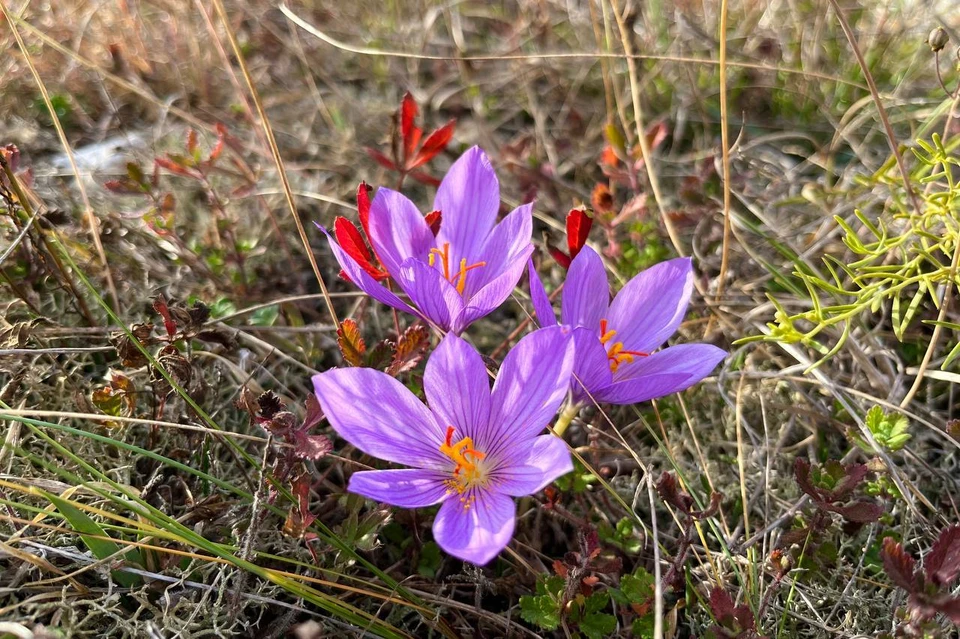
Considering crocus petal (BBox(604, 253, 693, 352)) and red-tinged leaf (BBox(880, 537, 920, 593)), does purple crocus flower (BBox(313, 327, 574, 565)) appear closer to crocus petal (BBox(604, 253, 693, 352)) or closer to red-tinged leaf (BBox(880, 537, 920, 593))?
crocus petal (BBox(604, 253, 693, 352))

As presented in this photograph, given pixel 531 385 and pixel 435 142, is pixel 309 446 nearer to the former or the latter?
pixel 531 385

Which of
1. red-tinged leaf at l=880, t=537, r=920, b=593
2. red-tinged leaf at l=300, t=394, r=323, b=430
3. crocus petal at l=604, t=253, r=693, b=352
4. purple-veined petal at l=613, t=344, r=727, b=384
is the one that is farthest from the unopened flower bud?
red-tinged leaf at l=300, t=394, r=323, b=430

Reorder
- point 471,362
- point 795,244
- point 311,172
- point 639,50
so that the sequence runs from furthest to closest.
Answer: point 639,50 → point 311,172 → point 795,244 → point 471,362

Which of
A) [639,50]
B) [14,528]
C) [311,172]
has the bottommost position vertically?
[14,528]

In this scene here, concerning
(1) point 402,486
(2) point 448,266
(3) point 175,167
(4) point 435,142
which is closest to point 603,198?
(4) point 435,142

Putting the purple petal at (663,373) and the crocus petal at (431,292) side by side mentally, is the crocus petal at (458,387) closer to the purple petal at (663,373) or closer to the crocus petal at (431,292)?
the crocus petal at (431,292)

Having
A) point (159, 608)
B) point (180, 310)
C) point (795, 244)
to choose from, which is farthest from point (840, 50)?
point (159, 608)

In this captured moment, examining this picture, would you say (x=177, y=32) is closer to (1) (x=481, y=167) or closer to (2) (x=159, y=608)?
(1) (x=481, y=167)
